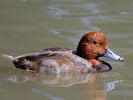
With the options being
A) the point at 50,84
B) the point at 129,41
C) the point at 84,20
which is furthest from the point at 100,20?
the point at 50,84

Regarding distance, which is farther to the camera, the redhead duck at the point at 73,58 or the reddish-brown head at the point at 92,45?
the reddish-brown head at the point at 92,45

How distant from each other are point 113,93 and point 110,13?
4101 millimetres

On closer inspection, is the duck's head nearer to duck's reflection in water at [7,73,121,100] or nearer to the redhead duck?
the redhead duck

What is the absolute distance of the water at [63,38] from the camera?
877cm

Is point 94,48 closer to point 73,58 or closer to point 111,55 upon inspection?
point 111,55

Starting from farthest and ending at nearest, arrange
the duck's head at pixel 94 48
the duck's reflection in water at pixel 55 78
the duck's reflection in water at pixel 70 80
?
1. the duck's head at pixel 94 48
2. the duck's reflection in water at pixel 55 78
3. the duck's reflection in water at pixel 70 80

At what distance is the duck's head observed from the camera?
31.9 ft

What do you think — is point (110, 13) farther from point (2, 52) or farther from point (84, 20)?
point (2, 52)

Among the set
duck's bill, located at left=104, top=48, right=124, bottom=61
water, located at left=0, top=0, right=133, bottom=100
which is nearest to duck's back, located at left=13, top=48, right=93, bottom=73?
water, located at left=0, top=0, right=133, bottom=100

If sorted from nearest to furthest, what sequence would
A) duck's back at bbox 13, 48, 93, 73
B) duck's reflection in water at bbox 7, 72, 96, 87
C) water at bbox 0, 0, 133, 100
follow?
water at bbox 0, 0, 133, 100 → duck's reflection in water at bbox 7, 72, 96, 87 → duck's back at bbox 13, 48, 93, 73

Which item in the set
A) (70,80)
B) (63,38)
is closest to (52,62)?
(70,80)

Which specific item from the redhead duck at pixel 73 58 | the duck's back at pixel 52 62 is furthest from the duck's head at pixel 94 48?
the duck's back at pixel 52 62

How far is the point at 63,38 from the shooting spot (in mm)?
10977

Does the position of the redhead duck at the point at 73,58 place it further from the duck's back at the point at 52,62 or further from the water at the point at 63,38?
the water at the point at 63,38
